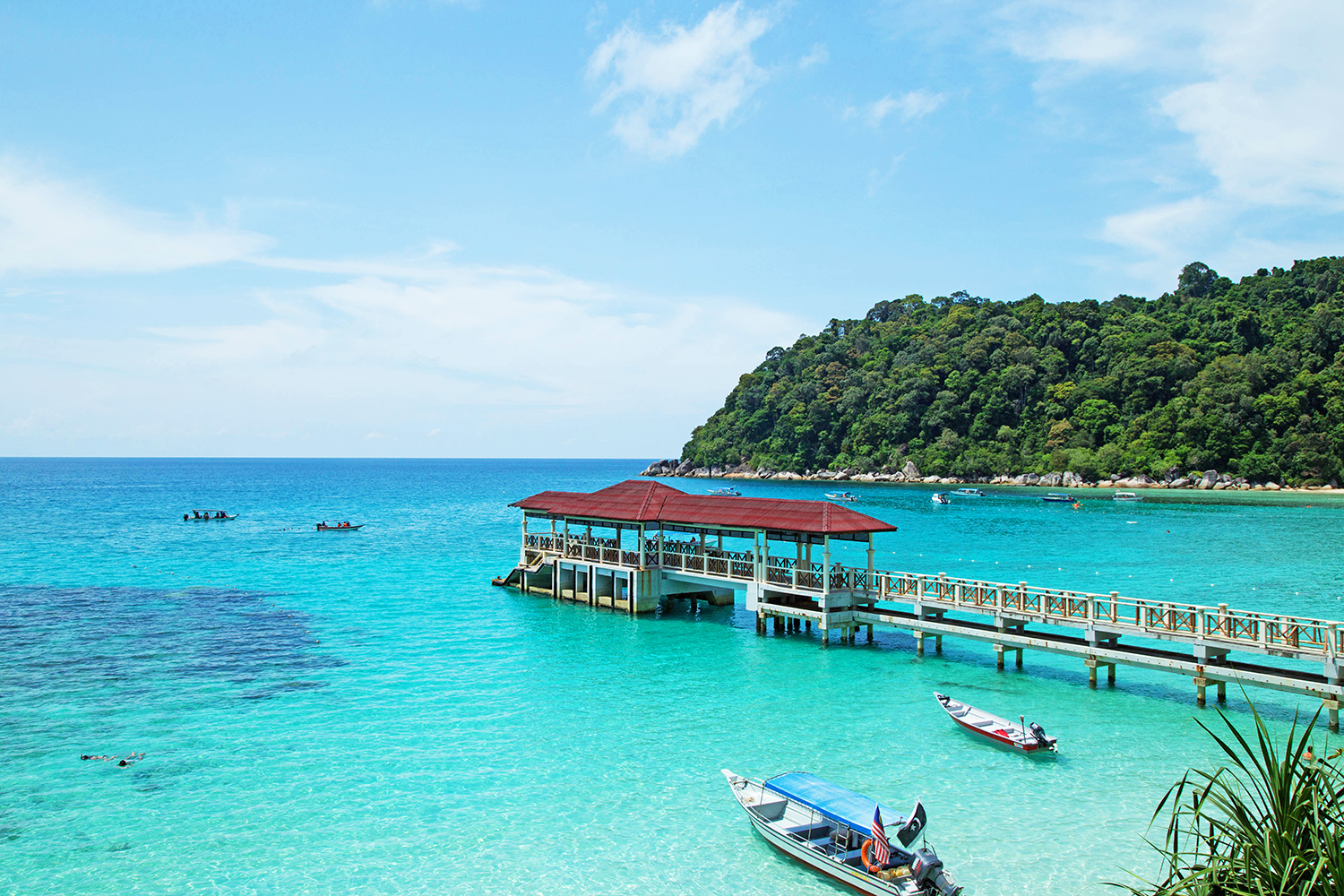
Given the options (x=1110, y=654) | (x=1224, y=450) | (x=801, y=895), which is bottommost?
(x=801, y=895)

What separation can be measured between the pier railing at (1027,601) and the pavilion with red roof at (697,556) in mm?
82

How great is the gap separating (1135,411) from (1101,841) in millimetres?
118008

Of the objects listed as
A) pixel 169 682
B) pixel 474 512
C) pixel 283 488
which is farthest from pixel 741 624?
pixel 283 488

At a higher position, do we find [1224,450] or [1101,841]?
[1224,450]

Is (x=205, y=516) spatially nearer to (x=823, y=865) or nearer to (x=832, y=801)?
(x=832, y=801)

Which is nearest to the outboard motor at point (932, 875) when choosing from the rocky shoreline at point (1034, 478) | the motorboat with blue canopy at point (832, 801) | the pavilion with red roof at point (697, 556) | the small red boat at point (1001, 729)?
the motorboat with blue canopy at point (832, 801)

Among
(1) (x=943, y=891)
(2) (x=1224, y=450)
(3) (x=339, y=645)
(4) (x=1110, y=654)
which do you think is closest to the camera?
(1) (x=943, y=891)

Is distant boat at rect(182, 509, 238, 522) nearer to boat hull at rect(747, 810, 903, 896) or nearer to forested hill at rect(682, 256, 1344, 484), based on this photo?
boat hull at rect(747, 810, 903, 896)

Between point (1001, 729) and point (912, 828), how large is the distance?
643 centimetres

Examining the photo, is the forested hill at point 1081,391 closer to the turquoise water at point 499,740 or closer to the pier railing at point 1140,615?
the turquoise water at point 499,740

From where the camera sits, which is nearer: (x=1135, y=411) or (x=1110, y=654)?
(x=1110, y=654)

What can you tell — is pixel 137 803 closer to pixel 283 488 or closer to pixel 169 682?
pixel 169 682

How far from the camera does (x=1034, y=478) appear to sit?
120938mm

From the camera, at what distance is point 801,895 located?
12.9 meters
